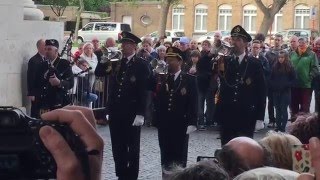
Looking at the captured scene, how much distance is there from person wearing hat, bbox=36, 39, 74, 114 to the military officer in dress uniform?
6.07ft

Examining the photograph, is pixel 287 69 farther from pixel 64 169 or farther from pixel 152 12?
pixel 152 12

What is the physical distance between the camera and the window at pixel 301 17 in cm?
6088

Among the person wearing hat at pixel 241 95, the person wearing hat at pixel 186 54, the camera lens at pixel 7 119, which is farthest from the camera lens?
the person wearing hat at pixel 186 54

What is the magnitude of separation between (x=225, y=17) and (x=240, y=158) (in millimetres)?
59473

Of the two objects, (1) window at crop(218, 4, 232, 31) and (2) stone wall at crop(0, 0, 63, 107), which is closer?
(2) stone wall at crop(0, 0, 63, 107)

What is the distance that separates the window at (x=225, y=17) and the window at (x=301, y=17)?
16.7 ft

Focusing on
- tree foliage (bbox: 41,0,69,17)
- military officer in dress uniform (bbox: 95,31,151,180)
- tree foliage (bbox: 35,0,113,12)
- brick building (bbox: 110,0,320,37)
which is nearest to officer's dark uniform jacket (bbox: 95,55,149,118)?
military officer in dress uniform (bbox: 95,31,151,180)

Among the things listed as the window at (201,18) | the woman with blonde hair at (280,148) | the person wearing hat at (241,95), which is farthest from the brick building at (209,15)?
the woman with blonde hair at (280,148)

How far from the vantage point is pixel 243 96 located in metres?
9.70

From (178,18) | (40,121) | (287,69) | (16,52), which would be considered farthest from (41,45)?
(178,18)

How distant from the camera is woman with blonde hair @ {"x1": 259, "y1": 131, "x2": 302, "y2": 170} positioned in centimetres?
443

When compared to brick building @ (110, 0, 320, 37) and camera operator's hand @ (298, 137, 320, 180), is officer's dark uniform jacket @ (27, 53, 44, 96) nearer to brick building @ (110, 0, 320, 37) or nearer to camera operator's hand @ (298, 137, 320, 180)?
camera operator's hand @ (298, 137, 320, 180)

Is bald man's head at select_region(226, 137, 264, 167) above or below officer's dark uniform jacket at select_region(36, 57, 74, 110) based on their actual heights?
above

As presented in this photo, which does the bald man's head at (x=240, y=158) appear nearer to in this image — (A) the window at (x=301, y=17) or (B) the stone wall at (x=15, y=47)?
(B) the stone wall at (x=15, y=47)
